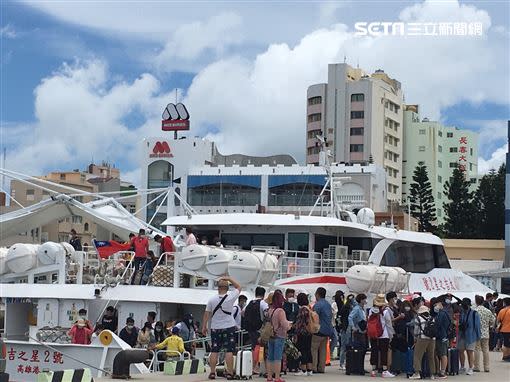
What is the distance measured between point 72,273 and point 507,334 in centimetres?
916

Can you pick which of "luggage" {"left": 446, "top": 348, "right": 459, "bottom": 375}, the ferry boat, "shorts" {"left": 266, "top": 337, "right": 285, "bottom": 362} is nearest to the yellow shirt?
the ferry boat

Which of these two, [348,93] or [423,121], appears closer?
[348,93]

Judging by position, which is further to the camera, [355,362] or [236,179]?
[236,179]

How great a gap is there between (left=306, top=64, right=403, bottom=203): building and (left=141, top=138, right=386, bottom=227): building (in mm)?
9873

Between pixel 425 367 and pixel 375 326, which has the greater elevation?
pixel 375 326

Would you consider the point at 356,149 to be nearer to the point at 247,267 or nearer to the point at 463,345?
the point at 247,267

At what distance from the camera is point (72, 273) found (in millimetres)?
20219

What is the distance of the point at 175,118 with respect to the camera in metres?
75.9

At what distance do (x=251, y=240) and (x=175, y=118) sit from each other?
54.2m

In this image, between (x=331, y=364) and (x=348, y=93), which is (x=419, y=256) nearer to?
(x=331, y=364)

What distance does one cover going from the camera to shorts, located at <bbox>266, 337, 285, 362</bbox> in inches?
503

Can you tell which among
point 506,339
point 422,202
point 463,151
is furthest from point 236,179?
point 506,339

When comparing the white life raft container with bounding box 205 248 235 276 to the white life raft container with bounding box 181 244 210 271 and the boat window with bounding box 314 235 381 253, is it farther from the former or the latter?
the boat window with bounding box 314 235 381 253

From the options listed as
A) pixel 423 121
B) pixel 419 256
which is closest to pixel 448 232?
pixel 423 121
